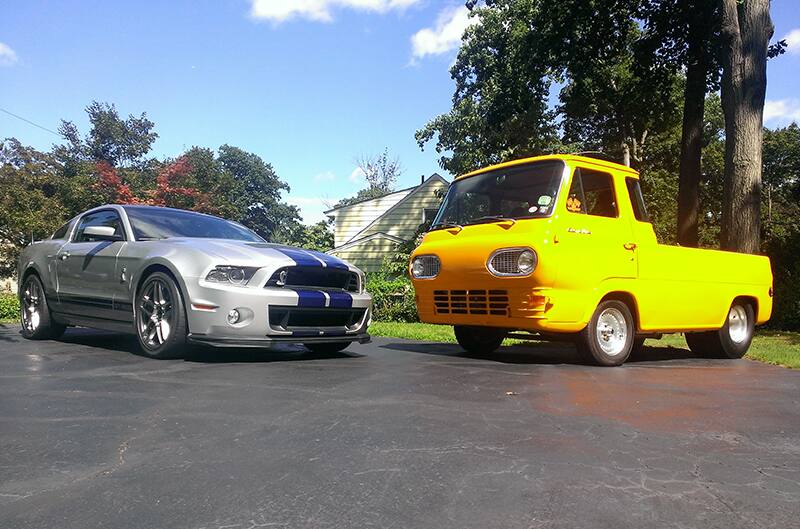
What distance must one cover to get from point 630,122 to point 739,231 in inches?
701

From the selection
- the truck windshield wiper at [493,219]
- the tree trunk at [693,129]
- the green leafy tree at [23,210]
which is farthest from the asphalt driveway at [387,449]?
the green leafy tree at [23,210]

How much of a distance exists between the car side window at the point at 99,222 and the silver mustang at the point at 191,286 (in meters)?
0.02

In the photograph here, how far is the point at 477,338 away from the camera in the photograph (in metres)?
8.06

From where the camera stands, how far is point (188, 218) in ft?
25.9

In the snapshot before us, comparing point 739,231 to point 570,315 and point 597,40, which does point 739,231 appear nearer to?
point 570,315

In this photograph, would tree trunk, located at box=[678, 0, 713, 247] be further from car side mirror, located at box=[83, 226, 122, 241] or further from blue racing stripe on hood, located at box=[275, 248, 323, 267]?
car side mirror, located at box=[83, 226, 122, 241]

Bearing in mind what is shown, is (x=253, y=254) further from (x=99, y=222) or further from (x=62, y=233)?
(x=62, y=233)

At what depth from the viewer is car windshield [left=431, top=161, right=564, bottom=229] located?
6.87 meters

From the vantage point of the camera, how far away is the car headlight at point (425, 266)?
24.7ft

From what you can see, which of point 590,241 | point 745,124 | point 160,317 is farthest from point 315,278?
point 745,124

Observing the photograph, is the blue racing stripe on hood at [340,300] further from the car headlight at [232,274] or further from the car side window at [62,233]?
the car side window at [62,233]

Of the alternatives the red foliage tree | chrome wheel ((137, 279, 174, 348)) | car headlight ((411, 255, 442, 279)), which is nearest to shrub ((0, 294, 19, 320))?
chrome wheel ((137, 279, 174, 348))

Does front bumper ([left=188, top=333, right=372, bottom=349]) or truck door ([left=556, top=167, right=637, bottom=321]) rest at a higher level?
truck door ([left=556, top=167, right=637, bottom=321])

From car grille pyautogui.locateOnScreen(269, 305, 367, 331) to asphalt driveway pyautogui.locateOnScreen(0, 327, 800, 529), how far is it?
514 mm
